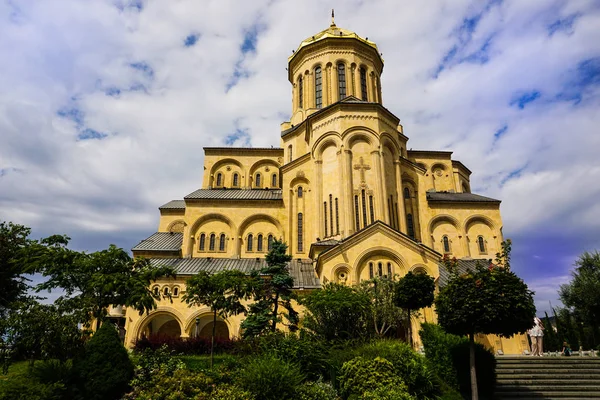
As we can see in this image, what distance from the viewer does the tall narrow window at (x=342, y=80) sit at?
105 feet

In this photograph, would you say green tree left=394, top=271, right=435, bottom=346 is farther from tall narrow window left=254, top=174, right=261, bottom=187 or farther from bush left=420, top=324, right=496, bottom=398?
tall narrow window left=254, top=174, right=261, bottom=187

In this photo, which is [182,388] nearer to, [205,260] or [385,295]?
[385,295]

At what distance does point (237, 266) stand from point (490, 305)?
1733cm

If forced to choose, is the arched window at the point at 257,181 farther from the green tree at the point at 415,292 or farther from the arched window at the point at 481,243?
the green tree at the point at 415,292

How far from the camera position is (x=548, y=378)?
1367cm

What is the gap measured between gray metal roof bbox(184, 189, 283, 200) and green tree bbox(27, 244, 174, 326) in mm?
16162

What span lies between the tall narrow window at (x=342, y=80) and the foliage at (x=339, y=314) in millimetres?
20383

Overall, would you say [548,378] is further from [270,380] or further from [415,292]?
[270,380]

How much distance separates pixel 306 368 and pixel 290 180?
1853cm

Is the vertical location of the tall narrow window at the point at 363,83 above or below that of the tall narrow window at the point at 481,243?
above

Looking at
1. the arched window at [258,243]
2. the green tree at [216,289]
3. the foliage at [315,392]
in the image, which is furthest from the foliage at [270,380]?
the arched window at [258,243]

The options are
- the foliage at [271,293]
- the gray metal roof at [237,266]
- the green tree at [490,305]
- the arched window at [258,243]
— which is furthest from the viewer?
the arched window at [258,243]

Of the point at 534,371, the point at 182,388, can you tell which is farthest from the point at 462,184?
the point at 182,388

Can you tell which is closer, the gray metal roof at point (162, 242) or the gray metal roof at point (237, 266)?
the gray metal roof at point (237, 266)
